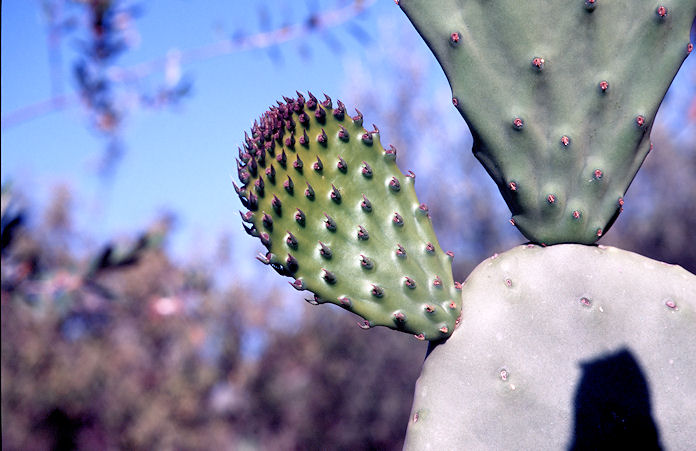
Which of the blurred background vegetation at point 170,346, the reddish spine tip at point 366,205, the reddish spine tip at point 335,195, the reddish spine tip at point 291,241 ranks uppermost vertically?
the reddish spine tip at point 335,195

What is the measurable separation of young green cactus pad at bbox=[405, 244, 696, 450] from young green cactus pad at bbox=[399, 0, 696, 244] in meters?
0.14

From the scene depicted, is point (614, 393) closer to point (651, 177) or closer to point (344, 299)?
point (344, 299)

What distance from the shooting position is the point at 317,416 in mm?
8617

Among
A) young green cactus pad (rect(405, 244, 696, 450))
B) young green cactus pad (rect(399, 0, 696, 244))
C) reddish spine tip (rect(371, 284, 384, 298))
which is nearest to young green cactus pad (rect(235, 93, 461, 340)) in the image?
reddish spine tip (rect(371, 284, 384, 298))

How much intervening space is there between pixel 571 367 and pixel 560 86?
615 millimetres

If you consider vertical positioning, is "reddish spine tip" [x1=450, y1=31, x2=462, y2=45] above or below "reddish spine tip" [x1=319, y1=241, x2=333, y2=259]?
above

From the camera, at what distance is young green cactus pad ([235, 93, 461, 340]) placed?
1342 mm

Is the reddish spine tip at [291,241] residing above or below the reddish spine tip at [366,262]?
above

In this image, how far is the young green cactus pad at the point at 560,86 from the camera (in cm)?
133

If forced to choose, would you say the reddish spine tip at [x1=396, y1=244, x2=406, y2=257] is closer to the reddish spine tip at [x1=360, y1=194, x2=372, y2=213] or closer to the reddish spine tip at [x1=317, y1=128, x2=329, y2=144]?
the reddish spine tip at [x1=360, y1=194, x2=372, y2=213]

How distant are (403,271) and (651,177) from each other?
14.1 m

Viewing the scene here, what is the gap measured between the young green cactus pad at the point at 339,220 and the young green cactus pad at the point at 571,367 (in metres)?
0.11

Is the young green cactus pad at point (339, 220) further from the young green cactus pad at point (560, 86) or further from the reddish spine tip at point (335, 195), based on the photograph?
the young green cactus pad at point (560, 86)

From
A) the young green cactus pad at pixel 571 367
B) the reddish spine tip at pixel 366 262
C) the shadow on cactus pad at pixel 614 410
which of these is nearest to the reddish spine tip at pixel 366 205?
the reddish spine tip at pixel 366 262
